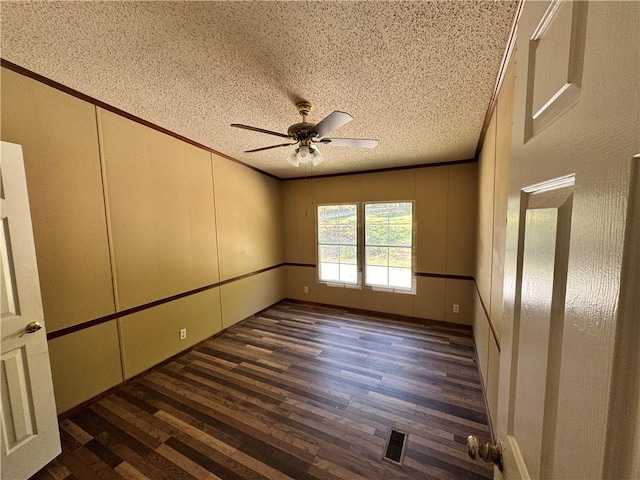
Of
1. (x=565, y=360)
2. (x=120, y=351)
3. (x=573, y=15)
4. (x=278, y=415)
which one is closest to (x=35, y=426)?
(x=120, y=351)

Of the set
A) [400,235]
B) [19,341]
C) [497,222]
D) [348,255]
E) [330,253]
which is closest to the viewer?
[19,341]

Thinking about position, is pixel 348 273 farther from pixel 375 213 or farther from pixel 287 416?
pixel 287 416

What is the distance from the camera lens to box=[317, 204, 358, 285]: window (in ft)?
14.0

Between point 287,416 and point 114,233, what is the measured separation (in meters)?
2.17

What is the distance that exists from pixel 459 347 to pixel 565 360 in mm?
Answer: 3068

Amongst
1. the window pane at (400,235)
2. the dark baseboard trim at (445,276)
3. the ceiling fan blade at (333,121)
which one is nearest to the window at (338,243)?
the window pane at (400,235)

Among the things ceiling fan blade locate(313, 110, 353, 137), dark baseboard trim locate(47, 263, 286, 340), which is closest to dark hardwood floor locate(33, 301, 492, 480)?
dark baseboard trim locate(47, 263, 286, 340)

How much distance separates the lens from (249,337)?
10.9ft

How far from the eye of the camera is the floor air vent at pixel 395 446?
158 cm

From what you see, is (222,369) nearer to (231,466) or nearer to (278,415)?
(278,415)

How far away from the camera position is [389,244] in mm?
4004

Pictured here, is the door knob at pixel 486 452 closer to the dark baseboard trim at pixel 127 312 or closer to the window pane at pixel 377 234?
the dark baseboard trim at pixel 127 312

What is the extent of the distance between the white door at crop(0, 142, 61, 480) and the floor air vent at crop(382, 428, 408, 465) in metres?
2.18

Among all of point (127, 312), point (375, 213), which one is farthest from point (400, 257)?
point (127, 312)
